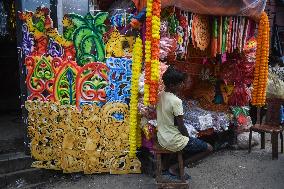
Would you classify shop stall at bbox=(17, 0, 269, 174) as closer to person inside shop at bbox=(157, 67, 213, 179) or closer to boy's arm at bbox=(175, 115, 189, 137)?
person inside shop at bbox=(157, 67, 213, 179)

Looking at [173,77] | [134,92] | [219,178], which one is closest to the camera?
[173,77]

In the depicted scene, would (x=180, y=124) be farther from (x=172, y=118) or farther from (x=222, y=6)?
(x=222, y=6)

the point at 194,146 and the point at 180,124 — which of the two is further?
the point at 194,146

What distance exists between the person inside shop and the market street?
67 cm

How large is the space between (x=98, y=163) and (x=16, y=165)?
46.8 inches

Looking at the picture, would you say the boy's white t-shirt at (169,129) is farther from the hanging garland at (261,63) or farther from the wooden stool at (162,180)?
the hanging garland at (261,63)

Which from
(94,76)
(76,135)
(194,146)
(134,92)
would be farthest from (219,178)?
(94,76)

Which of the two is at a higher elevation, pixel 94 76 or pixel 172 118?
pixel 94 76

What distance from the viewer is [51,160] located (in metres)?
5.04

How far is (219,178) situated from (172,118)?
1.51m

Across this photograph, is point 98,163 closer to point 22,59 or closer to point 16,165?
point 16,165

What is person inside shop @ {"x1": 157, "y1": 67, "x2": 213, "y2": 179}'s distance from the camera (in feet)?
13.8

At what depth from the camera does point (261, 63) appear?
5863mm

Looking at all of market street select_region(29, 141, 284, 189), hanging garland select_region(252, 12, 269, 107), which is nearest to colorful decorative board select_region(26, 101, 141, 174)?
market street select_region(29, 141, 284, 189)
